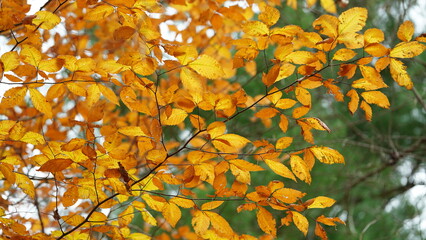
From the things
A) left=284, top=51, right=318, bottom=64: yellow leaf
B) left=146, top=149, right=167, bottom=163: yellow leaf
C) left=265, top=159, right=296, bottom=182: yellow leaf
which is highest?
left=284, top=51, right=318, bottom=64: yellow leaf

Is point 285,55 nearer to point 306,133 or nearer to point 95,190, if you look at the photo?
point 306,133

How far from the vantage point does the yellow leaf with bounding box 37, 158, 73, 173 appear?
101cm

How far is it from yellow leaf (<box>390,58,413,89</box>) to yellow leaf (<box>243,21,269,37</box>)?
33cm

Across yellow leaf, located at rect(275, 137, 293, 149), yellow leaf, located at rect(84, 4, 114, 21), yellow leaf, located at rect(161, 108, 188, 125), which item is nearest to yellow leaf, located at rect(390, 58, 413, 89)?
yellow leaf, located at rect(275, 137, 293, 149)

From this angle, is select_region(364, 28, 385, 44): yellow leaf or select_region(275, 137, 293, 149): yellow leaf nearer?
select_region(364, 28, 385, 44): yellow leaf

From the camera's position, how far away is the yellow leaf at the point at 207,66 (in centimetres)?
99

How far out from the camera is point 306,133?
1176 millimetres

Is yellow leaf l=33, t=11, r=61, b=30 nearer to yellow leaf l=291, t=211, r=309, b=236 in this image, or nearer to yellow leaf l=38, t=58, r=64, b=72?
yellow leaf l=38, t=58, r=64, b=72

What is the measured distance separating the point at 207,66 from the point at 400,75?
485mm

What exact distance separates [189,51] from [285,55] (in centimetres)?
24

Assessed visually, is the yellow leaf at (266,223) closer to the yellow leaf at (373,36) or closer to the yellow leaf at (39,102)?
the yellow leaf at (373,36)

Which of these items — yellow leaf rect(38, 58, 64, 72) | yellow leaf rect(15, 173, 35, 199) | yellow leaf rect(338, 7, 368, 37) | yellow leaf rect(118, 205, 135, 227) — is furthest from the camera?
yellow leaf rect(118, 205, 135, 227)

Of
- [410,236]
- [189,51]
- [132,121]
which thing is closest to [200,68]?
[189,51]

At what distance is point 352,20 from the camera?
3.25ft
